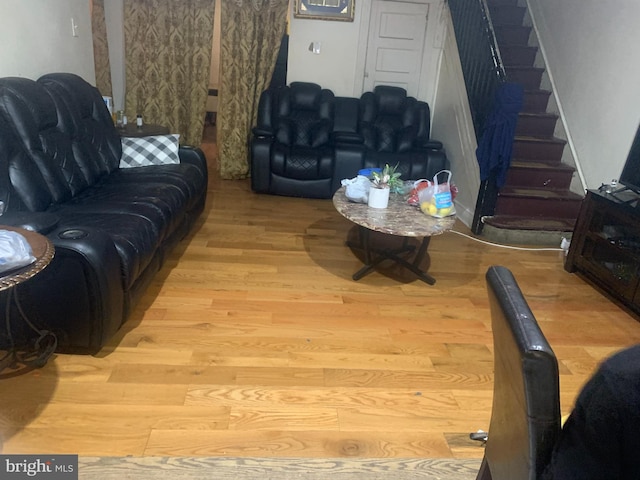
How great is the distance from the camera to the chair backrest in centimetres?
82

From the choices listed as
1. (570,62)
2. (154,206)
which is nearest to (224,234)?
(154,206)

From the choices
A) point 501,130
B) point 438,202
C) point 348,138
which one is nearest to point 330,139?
point 348,138

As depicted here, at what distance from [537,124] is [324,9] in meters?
2.55

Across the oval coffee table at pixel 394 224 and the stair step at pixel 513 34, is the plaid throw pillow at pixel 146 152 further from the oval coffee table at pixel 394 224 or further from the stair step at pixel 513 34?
the stair step at pixel 513 34

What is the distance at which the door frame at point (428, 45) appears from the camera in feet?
17.1

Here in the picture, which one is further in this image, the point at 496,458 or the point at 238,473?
the point at 238,473

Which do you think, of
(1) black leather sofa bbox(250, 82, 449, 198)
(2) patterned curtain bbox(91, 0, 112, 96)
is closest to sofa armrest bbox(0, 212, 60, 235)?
(1) black leather sofa bbox(250, 82, 449, 198)

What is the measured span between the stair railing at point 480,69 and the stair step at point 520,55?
0.54 m

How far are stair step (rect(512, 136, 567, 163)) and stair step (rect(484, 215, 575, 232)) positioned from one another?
65cm

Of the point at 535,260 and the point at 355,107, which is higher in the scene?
the point at 355,107

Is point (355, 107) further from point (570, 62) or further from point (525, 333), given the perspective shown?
point (525, 333)

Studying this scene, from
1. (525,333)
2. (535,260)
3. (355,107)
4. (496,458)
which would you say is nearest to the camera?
(525,333)

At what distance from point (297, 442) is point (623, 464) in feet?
3.99

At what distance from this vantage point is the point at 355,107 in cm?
513
